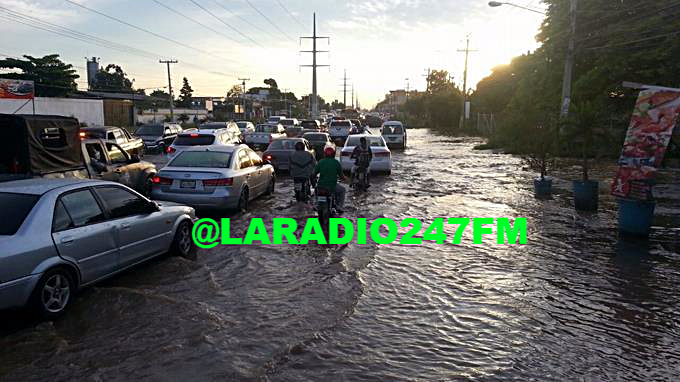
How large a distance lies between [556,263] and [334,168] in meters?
4.39

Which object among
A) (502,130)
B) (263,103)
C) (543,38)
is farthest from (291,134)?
(263,103)

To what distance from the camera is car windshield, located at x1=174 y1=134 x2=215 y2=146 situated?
18.4 metres

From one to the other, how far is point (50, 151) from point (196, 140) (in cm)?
871

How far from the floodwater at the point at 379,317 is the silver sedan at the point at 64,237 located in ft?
1.25

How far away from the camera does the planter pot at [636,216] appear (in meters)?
9.48

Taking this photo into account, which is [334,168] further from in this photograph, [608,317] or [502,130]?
[502,130]

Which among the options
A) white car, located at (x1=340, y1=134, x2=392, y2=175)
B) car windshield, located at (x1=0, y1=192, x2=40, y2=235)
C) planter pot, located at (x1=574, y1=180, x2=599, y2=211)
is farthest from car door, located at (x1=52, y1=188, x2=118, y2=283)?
white car, located at (x1=340, y1=134, x2=392, y2=175)

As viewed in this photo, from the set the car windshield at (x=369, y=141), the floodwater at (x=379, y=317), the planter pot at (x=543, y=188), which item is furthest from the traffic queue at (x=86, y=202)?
the planter pot at (x=543, y=188)

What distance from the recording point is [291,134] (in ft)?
107

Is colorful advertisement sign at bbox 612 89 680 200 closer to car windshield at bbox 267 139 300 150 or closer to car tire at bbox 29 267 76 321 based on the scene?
car tire at bbox 29 267 76 321

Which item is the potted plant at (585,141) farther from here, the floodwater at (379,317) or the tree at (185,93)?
the tree at (185,93)

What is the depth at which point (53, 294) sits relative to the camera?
213 inches

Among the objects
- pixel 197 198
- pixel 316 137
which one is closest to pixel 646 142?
pixel 197 198

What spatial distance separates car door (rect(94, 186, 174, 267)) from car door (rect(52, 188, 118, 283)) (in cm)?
14
